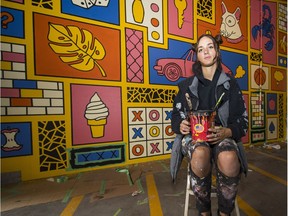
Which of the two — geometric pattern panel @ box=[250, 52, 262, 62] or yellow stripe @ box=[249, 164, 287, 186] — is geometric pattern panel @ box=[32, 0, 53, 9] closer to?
yellow stripe @ box=[249, 164, 287, 186]

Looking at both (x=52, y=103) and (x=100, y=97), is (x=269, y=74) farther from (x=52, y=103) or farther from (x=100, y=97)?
(x=52, y=103)

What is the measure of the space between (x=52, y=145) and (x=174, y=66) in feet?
5.86

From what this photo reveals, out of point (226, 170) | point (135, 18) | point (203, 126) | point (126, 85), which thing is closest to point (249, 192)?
point (226, 170)

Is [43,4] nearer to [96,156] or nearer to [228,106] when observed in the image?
[96,156]

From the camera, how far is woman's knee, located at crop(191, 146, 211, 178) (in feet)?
3.12

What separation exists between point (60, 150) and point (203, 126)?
163cm

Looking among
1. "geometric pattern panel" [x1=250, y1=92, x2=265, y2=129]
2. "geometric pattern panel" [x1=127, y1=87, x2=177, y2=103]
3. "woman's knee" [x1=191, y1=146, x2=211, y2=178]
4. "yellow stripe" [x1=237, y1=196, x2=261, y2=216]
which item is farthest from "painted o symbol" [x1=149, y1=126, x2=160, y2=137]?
"geometric pattern panel" [x1=250, y1=92, x2=265, y2=129]

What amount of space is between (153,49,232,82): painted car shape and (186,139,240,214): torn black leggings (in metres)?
1.76

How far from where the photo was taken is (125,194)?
159 centimetres

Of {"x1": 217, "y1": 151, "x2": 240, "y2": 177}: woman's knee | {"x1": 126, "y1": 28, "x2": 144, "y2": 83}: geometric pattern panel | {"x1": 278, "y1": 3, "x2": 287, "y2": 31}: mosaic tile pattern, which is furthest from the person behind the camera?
{"x1": 278, "y1": 3, "x2": 287, "y2": 31}: mosaic tile pattern

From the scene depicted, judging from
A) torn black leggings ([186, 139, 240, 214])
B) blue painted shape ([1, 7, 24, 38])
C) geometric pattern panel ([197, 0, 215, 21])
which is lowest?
torn black leggings ([186, 139, 240, 214])

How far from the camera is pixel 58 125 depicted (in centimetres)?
204

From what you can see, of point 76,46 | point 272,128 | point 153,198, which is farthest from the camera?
point 272,128

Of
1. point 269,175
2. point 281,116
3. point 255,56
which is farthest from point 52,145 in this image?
point 281,116
